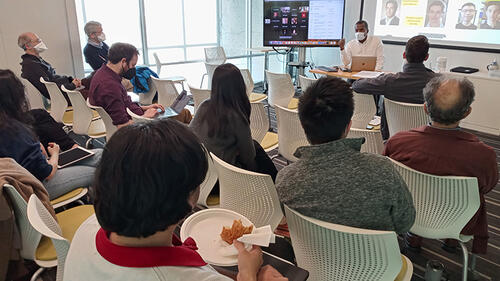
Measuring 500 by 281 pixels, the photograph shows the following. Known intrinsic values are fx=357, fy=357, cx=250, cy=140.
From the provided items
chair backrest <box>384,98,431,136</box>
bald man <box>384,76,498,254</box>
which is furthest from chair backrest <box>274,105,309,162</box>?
bald man <box>384,76,498,254</box>

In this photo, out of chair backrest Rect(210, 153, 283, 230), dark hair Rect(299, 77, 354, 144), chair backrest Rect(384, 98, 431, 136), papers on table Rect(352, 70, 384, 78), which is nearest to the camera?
dark hair Rect(299, 77, 354, 144)

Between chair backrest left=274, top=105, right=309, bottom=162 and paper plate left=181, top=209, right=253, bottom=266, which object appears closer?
paper plate left=181, top=209, right=253, bottom=266

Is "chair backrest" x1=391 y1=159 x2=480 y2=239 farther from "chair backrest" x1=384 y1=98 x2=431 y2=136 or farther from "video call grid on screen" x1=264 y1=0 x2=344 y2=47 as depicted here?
"video call grid on screen" x1=264 y1=0 x2=344 y2=47

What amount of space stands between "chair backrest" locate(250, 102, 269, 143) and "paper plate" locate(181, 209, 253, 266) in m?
1.72

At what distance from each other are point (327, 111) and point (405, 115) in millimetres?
1655

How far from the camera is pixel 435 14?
5410mm

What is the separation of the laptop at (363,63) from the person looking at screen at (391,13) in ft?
5.89

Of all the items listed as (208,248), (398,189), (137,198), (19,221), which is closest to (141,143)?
(137,198)

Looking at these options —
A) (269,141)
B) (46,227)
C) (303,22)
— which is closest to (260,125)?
(269,141)

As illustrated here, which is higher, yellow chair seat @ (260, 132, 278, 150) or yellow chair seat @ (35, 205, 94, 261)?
yellow chair seat @ (260, 132, 278, 150)

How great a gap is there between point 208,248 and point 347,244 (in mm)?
454

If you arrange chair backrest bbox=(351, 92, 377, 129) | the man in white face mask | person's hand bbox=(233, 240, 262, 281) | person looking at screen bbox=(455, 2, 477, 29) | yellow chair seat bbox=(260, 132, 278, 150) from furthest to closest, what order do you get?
1. person looking at screen bbox=(455, 2, 477, 29)
2. the man in white face mask
3. chair backrest bbox=(351, 92, 377, 129)
4. yellow chair seat bbox=(260, 132, 278, 150)
5. person's hand bbox=(233, 240, 262, 281)

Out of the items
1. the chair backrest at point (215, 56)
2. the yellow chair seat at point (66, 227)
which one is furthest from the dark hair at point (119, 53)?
the chair backrest at point (215, 56)

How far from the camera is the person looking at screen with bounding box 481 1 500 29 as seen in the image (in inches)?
189
